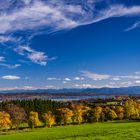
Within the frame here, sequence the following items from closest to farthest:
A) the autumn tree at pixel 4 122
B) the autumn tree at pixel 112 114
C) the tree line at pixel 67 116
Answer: the autumn tree at pixel 4 122, the tree line at pixel 67 116, the autumn tree at pixel 112 114

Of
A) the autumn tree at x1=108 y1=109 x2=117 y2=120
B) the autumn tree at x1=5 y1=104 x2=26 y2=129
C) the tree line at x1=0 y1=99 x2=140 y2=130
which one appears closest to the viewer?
the tree line at x1=0 y1=99 x2=140 y2=130

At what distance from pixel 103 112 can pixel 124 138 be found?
135m

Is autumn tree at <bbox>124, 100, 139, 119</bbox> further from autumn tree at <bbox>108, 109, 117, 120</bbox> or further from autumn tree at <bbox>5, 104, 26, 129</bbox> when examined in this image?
autumn tree at <bbox>5, 104, 26, 129</bbox>

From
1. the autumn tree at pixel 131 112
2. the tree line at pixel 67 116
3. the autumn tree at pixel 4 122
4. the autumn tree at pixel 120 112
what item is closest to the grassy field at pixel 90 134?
the autumn tree at pixel 4 122

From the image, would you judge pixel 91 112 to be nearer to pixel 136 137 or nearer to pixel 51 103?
pixel 51 103

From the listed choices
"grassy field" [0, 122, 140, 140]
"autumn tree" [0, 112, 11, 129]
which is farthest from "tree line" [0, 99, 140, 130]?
"grassy field" [0, 122, 140, 140]

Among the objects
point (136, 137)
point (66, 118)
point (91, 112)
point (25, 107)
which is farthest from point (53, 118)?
point (136, 137)

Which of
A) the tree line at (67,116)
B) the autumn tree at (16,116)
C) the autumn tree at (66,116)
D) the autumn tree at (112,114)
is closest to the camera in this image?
the tree line at (67,116)

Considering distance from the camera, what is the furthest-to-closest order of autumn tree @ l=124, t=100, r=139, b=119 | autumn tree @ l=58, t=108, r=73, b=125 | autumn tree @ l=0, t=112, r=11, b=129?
autumn tree @ l=124, t=100, r=139, b=119 → autumn tree @ l=58, t=108, r=73, b=125 → autumn tree @ l=0, t=112, r=11, b=129

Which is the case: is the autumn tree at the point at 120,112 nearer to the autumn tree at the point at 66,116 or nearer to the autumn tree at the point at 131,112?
the autumn tree at the point at 131,112

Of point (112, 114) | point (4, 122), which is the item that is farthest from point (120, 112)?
point (4, 122)

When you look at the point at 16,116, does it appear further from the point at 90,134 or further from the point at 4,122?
the point at 90,134

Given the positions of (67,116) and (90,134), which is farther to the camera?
(67,116)

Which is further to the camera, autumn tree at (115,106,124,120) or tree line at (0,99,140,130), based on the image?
autumn tree at (115,106,124,120)
